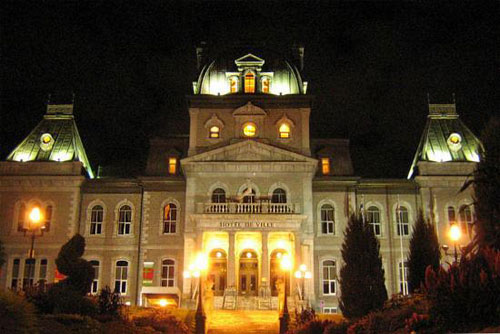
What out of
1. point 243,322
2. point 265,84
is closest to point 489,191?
point 243,322

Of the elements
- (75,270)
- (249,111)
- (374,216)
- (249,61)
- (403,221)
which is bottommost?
(75,270)

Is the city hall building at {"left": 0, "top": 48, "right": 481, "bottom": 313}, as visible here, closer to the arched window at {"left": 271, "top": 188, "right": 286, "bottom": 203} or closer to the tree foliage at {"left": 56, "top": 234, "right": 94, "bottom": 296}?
the arched window at {"left": 271, "top": 188, "right": 286, "bottom": 203}

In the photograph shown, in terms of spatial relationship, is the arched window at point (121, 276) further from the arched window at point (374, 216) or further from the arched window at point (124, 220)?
the arched window at point (374, 216)

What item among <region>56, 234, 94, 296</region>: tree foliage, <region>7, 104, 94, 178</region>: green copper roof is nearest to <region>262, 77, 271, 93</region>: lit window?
<region>7, 104, 94, 178</region>: green copper roof

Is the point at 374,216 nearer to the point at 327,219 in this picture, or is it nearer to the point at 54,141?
the point at 327,219

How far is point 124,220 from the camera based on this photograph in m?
47.0

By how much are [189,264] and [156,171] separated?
917cm

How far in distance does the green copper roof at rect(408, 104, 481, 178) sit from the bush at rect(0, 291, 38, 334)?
121 ft

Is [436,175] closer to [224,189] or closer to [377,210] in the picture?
[377,210]

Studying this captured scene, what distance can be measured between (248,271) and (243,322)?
11034mm

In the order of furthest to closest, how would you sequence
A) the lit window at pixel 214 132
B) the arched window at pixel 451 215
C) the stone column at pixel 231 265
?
the lit window at pixel 214 132 → the arched window at pixel 451 215 → the stone column at pixel 231 265

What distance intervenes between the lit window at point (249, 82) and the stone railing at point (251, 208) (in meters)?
9.54

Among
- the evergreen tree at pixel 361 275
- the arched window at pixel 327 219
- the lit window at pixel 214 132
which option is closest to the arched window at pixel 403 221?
the arched window at pixel 327 219

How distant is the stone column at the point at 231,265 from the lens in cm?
4028
